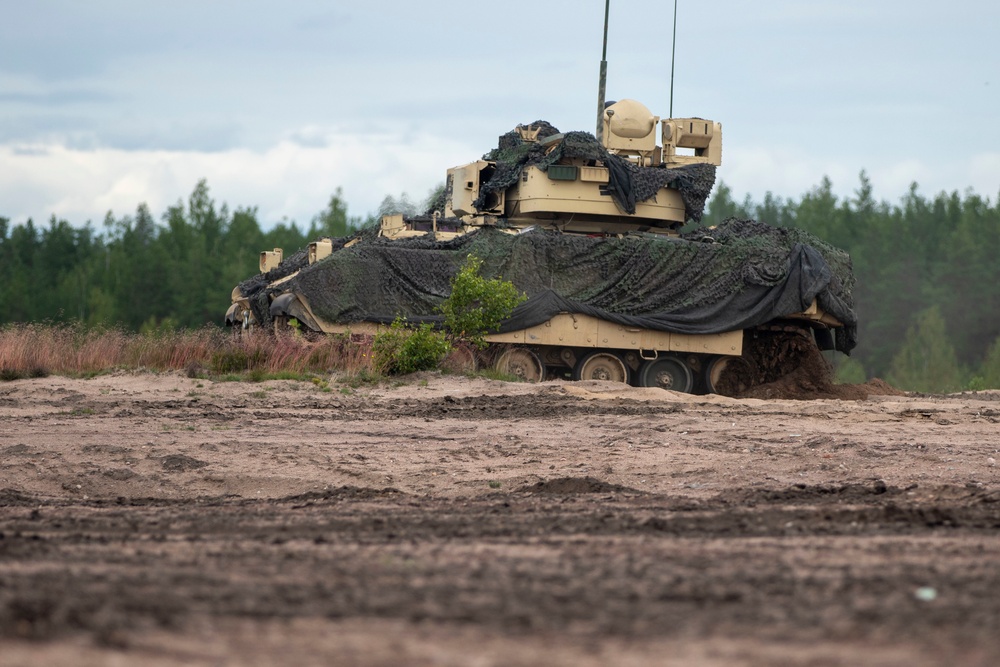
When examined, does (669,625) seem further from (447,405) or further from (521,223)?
(521,223)

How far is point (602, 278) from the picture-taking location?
2170 cm

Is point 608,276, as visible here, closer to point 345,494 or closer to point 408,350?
point 408,350

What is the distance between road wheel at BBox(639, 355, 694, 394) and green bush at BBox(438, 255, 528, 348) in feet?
8.42

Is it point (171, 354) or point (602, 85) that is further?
point (602, 85)

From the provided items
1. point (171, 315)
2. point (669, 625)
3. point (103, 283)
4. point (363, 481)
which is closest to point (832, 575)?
point (669, 625)

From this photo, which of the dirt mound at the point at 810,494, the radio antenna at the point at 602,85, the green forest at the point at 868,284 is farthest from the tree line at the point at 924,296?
the dirt mound at the point at 810,494

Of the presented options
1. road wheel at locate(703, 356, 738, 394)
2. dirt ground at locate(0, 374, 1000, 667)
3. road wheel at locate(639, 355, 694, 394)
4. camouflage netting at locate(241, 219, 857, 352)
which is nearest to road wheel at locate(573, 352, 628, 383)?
road wheel at locate(639, 355, 694, 394)

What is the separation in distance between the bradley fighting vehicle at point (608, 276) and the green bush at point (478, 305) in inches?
24.7

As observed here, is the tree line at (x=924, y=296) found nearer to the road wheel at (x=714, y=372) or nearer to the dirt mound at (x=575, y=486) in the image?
the road wheel at (x=714, y=372)

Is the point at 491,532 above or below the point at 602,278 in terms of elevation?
below

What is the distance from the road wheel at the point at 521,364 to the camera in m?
21.2

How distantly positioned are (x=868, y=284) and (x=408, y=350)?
48.5 metres

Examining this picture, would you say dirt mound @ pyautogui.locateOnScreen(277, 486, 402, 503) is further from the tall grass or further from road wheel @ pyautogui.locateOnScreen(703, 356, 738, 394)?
road wheel @ pyautogui.locateOnScreen(703, 356, 738, 394)

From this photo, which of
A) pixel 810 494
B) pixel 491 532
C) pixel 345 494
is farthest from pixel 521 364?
pixel 491 532
